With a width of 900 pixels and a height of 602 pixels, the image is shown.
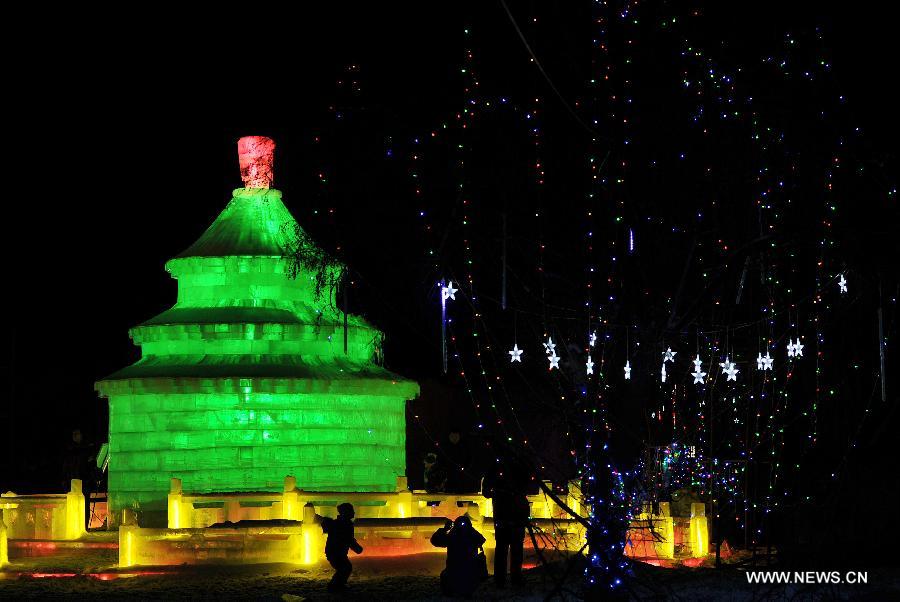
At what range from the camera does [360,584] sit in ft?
54.2

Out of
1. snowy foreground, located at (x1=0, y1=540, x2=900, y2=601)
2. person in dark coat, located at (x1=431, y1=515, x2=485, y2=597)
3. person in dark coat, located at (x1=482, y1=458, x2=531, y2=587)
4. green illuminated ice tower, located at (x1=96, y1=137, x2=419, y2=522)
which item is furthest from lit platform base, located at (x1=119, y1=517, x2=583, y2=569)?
green illuminated ice tower, located at (x1=96, y1=137, x2=419, y2=522)

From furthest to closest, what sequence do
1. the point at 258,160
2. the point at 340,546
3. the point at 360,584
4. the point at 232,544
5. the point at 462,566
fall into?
the point at 258,160 → the point at 232,544 → the point at 360,584 → the point at 340,546 → the point at 462,566

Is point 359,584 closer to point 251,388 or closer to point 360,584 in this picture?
point 360,584

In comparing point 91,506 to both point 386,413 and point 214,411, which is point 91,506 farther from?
point 386,413

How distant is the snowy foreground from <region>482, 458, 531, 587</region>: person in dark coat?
26 cm

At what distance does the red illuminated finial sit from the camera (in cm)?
2664

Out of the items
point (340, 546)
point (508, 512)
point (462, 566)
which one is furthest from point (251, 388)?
point (462, 566)

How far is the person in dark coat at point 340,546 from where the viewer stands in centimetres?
1578

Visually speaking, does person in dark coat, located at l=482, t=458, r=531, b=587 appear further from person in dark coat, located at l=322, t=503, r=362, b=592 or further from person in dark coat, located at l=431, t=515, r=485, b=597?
person in dark coat, located at l=322, t=503, r=362, b=592

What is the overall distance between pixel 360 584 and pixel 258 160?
12.1m

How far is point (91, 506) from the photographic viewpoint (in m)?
26.3

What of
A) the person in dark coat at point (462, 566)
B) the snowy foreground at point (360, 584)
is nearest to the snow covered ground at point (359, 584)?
the snowy foreground at point (360, 584)

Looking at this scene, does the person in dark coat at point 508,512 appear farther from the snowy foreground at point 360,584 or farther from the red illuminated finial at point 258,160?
the red illuminated finial at point 258,160

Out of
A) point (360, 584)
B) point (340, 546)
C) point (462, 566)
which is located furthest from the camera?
→ point (360, 584)
